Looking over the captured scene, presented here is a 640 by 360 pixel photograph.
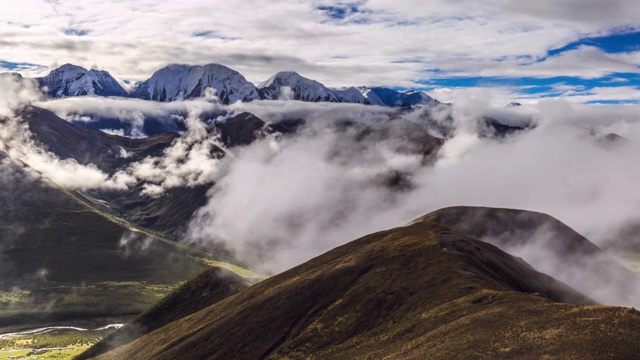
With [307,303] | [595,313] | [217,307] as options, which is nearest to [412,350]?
[595,313]

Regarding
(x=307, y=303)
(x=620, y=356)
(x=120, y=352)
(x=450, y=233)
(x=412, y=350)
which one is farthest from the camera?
(x=120, y=352)

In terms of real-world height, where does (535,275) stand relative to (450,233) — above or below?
below

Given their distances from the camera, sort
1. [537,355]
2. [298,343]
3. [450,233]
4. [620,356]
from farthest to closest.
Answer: [450,233]
[298,343]
[537,355]
[620,356]

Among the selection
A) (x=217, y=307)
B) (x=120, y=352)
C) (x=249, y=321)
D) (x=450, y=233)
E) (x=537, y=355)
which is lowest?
(x=120, y=352)

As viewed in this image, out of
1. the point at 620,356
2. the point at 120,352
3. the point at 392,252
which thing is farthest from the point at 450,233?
the point at 120,352

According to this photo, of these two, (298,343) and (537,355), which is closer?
(537,355)

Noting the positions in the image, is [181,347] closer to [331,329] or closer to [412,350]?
[331,329]
